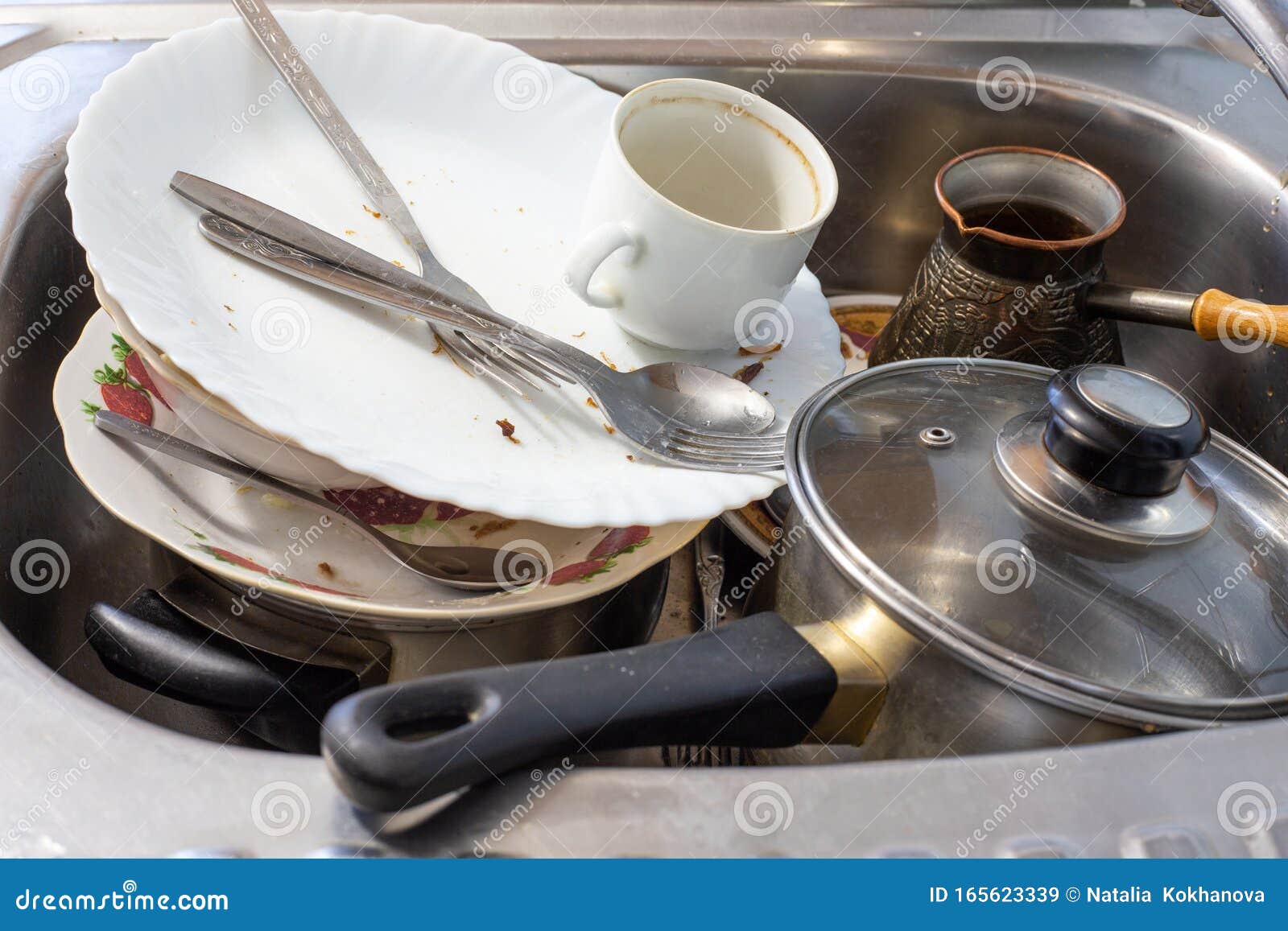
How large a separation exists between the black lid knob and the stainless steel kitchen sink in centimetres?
9

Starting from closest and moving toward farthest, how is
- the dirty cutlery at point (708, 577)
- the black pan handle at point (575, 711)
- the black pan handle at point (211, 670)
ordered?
the black pan handle at point (575, 711) < the black pan handle at point (211, 670) < the dirty cutlery at point (708, 577)

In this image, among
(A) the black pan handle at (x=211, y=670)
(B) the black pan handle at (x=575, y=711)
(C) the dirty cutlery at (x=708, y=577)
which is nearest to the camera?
(B) the black pan handle at (x=575, y=711)

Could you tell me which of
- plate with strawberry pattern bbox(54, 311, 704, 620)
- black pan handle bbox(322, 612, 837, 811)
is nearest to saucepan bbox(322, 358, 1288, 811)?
black pan handle bbox(322, 612, 837, 811)

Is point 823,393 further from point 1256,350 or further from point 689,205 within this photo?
point 1256,350

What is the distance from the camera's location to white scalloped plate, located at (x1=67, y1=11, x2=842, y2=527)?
453 millimetres

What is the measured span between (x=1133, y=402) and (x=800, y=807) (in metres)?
0.19

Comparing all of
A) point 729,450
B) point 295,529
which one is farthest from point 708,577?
point 295,529

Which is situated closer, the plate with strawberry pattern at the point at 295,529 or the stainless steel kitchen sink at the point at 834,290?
the stainless steel kitchen sink at the point at 834,290

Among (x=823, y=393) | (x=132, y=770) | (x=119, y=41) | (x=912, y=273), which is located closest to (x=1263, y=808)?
(x=823, y=393)

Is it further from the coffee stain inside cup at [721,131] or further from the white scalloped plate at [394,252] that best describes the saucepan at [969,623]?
the coffee stain inside cup at [721,131]

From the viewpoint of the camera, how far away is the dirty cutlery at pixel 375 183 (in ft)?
1.74

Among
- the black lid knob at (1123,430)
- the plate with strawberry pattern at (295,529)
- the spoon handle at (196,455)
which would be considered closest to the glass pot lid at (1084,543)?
the black lid knob at (1123,430)

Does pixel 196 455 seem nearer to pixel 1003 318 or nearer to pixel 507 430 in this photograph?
pixel 507 430

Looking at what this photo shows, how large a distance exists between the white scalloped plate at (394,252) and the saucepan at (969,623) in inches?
3.5
